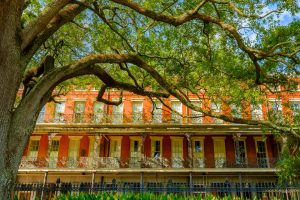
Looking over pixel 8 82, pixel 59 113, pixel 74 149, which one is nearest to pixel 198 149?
pixel 74 149

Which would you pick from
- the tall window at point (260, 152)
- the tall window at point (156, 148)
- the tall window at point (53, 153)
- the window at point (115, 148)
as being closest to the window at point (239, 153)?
the tall window at point (260, 152)

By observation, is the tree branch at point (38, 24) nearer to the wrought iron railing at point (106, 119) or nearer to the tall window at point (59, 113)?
the wrought iron railing at point (106, 119)

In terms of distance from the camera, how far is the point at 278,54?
24.6 ft

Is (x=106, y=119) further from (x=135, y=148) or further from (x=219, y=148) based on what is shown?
(x=219, y=148)

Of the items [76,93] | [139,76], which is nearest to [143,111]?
[76,93]

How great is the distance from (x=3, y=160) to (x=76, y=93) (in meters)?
20.9

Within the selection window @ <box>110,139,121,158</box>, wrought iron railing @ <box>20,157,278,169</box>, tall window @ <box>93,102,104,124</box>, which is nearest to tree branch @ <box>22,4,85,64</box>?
wrought iron railing @ <box>20,157,278,169</box>

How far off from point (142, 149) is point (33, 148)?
8.90 metres

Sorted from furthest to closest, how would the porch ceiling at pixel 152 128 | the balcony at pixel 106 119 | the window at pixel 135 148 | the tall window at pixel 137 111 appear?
the tall window at pixel 137 111 → the balcony at pixel 106 119 → the window at pixel 135 148 → the porch ceiling at pixel 152 128

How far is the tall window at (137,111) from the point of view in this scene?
76.5 feet

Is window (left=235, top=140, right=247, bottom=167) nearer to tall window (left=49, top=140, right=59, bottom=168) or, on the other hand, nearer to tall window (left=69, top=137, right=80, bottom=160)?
tall window (left=69, top=137, right=80, bottom=160)

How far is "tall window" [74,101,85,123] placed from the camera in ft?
77.1

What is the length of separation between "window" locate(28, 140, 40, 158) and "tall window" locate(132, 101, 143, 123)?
794cm

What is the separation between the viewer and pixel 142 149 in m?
21.6
